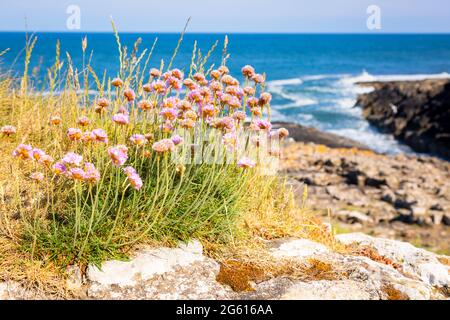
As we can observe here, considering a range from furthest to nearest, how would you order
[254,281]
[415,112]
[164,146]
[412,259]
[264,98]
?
1. [415,112]
2. [412,259]
3. [264,98]
4. [254,281]
5. [164,146]

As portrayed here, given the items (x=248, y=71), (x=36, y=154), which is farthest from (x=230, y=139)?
(x=36, y=154)

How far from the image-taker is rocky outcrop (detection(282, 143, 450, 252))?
11.9 m

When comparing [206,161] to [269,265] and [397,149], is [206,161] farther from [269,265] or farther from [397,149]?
[397,149]

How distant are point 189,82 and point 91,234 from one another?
4.54 ft

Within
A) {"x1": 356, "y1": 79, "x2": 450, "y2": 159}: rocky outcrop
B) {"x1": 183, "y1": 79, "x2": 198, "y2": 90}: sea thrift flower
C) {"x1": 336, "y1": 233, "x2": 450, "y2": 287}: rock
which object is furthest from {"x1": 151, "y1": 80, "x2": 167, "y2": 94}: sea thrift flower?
{"x1": 356, "y1": 79, "x2": 450, "y2": 159}: rocky outcrop

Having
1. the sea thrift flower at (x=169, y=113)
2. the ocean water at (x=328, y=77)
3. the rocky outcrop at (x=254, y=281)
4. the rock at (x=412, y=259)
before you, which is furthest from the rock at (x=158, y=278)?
the ocean water at (x=328, y=77)

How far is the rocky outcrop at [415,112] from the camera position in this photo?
26344 mm

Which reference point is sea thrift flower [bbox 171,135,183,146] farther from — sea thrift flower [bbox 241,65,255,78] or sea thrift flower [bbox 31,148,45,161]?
sea thrift flower [bbox 241,65,255,78]

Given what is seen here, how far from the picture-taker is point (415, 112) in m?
31.2

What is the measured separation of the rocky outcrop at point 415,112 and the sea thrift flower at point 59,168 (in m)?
23.9

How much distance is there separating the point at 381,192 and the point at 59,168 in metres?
13.4

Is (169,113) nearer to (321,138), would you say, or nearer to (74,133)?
(74,133)

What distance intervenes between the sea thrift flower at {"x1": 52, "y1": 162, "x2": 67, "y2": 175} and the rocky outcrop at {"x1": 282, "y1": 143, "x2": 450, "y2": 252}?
5.56 meters
